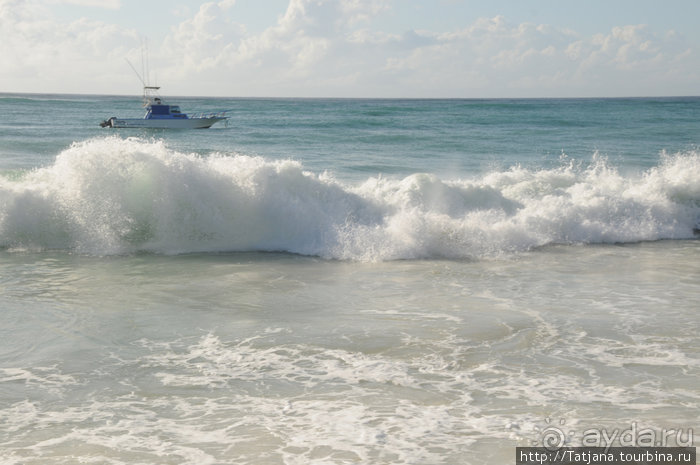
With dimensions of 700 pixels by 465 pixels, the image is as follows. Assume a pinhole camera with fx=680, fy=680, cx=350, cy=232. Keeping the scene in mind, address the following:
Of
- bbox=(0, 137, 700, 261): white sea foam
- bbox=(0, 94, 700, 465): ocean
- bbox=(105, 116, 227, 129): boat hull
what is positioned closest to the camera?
bbox=(0, 94, 700, 465): ocean

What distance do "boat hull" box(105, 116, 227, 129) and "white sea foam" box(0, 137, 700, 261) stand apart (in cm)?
3350

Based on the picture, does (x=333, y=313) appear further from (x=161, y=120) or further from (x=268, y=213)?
(x=161, y=120)

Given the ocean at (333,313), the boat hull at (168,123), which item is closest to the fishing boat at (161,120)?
the boat hull at (168,123)

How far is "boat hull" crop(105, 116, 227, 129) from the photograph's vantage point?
45.5 meters

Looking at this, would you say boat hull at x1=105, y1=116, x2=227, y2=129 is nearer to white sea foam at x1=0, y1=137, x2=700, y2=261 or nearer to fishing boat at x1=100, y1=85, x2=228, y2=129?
fishing boat at x1=100, y1=85, x2=228, y2=129

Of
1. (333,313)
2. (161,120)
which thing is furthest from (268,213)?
(161,120)

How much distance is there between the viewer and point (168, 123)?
1809 inches

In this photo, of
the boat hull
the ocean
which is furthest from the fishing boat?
the ocean

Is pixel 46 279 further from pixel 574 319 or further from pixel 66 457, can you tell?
pixel 574 319

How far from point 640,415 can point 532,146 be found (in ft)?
86.7

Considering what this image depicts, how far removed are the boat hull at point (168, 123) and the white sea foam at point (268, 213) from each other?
33.5m

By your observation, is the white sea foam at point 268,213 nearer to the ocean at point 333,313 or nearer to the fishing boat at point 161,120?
the ocean at point 333,313

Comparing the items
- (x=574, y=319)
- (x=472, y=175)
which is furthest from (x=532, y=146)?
(x=574, y=319)

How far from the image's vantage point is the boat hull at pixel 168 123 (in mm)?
45469
